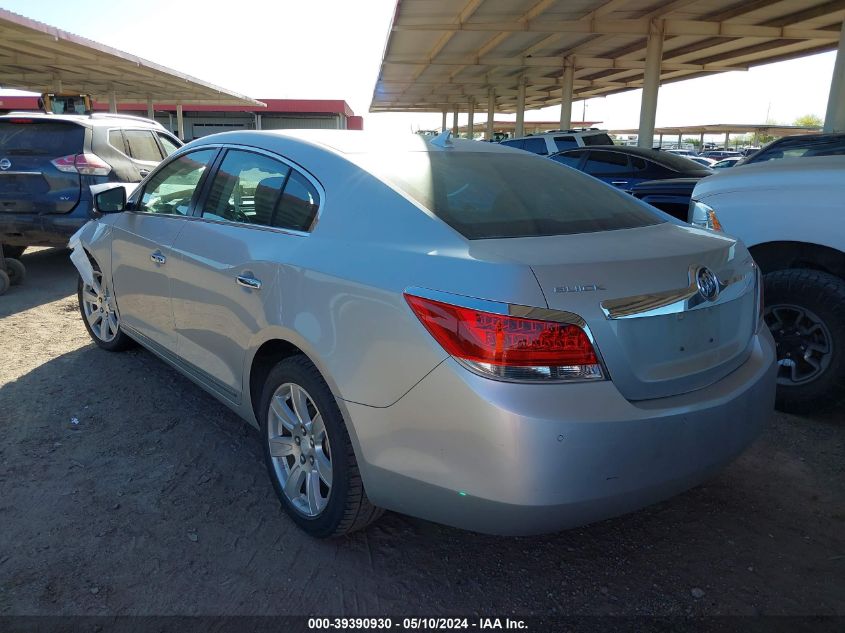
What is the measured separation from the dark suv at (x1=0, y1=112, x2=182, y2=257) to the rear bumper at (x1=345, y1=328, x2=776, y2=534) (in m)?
6.01

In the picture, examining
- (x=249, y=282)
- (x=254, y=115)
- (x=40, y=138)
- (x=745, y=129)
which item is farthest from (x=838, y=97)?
(x=745, y=129)

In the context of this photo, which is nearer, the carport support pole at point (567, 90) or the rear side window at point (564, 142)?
the rear side window at point (564, 142)

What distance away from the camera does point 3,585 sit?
7.66 ft

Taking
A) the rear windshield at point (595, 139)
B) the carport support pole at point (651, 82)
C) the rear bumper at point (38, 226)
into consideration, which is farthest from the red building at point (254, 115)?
the rear bumper at point (38, 226)

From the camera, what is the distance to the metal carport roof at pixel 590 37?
17281mm

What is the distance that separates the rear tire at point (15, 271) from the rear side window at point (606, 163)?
836cm

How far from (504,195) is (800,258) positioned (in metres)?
2.36

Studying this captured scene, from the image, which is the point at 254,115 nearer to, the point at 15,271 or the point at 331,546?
the point at 15,271

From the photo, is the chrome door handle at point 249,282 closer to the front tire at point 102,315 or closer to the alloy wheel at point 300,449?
the alloy wheel at point 300,449

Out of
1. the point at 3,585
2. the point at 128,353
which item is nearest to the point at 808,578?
the point at 3,585

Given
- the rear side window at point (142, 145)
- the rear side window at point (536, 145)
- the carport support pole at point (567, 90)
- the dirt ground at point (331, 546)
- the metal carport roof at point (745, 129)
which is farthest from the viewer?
the metal carport roof at point (745, 129)

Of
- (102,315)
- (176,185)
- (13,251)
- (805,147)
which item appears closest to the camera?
(176,185)

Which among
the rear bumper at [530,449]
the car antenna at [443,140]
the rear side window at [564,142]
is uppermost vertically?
the rear side window at [564,142]

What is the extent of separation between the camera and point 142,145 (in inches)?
326
